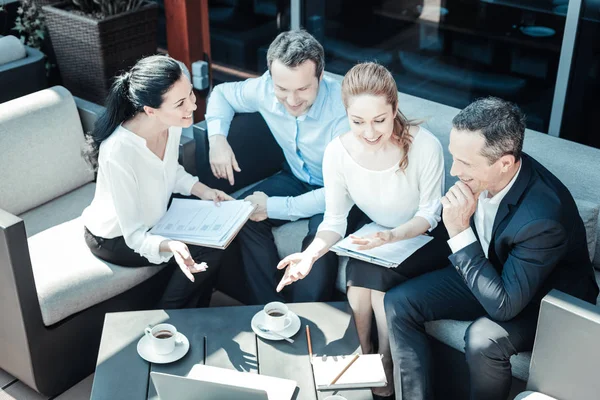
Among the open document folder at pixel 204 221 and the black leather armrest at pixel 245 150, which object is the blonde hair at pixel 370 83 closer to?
the open document folder at pixel 204 221

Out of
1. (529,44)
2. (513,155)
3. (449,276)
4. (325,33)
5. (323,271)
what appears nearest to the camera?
(513,155)

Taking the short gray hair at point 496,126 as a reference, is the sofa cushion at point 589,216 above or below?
below

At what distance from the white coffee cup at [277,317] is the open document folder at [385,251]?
0.34 m

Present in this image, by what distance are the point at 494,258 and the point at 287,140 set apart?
1.10 m

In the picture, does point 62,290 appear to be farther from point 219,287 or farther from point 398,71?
point 398,71

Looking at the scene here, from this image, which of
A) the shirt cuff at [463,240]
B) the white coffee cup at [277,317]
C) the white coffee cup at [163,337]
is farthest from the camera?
the shirt cuff at [463,240]

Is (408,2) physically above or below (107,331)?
above

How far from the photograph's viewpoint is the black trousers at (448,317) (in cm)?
244

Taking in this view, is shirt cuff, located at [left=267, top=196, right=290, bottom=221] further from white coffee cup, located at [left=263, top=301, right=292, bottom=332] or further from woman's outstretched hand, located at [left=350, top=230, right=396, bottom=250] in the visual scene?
white coffee cup, located at [left=263, top=301, right=292, bottom=332]

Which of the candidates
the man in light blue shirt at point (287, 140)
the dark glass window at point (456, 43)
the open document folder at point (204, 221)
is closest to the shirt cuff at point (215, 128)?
the man in light blue shirt at point (287, 140)

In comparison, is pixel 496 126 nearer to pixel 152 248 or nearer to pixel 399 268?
pixel 399 268

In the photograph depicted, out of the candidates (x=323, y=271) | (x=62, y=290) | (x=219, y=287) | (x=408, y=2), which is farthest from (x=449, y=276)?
(x=408, y=2)

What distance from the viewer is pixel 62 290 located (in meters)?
2.77

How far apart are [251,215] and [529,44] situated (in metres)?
1.92
